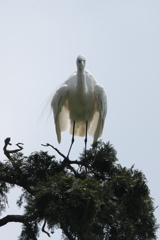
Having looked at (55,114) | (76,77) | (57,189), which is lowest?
(57,189)

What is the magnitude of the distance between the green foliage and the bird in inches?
67.9

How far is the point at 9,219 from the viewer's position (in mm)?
4043

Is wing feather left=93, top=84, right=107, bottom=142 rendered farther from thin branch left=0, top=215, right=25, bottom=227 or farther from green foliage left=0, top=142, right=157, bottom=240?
thin branch left=0, top=215, right=25, bottom=227

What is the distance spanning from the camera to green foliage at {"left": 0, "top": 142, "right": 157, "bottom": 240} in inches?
135

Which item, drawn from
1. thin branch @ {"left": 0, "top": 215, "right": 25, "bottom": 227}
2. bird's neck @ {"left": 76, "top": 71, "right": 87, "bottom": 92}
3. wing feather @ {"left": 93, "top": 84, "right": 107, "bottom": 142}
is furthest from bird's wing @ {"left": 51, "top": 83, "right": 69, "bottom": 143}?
thin branch @ {"left": 0, "top": 215, "right": 25, "bottom": 227}

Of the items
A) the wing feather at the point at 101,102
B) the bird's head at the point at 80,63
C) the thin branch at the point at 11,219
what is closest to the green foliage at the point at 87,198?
the thin branch at the point at 11,219

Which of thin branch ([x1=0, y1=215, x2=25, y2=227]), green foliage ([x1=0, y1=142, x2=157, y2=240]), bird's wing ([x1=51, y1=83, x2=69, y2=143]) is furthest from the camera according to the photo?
bird's wing ([x1=51, y1=83, x2=69, y2=143])

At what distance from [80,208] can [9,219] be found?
85cm

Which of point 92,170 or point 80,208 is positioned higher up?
point 92,170

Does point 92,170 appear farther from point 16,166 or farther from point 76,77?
point 76,77

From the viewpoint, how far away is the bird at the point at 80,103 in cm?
659

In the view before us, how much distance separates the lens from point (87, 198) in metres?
3.42

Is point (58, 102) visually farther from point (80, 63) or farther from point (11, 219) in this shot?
point (11, 219)

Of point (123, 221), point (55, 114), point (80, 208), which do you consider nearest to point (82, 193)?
point (80, 208)
